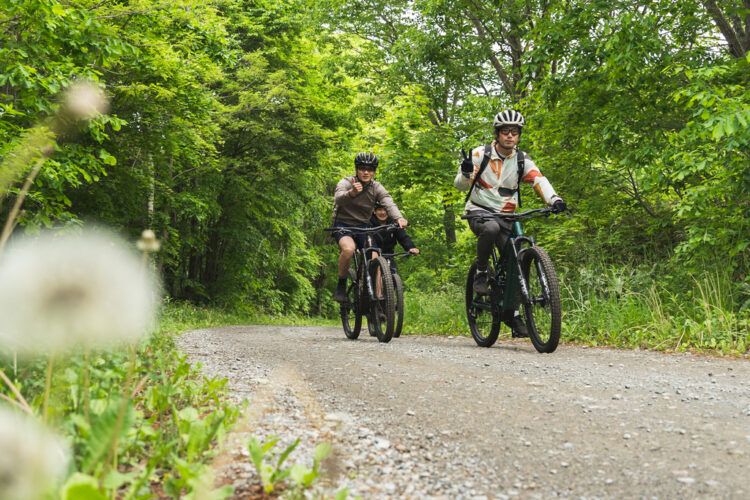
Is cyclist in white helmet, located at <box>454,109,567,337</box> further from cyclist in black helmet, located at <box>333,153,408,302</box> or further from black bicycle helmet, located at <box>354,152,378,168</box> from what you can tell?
black bicycle helmet, located at <box>354,152,378,168</box>

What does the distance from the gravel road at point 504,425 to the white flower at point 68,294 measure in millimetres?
737

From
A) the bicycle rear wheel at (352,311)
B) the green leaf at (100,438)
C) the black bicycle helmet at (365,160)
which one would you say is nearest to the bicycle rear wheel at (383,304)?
the bicycle rear wheel at (352,311)

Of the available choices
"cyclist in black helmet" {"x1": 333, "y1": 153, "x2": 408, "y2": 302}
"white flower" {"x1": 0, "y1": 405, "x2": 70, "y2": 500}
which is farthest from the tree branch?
"white flower" {"x1": 0, "y1": 405, "x2": 70, "y2": 500}

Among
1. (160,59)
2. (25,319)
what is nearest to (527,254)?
(25,319)

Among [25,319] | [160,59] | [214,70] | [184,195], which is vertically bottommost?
[25,319]

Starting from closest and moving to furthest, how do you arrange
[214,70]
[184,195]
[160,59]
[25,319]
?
[25,319], [160,59], [214,70], [184,195]

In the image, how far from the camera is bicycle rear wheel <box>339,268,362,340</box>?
24.1ft

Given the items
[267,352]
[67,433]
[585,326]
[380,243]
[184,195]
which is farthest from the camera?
[184,195]

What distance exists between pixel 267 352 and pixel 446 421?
2.94 meters

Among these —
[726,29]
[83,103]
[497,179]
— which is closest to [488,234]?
[497,179]

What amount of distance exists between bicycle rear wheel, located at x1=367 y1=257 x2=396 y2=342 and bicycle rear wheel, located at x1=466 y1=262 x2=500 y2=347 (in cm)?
89

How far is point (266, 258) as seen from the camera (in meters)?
18.2

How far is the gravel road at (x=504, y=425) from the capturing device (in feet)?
5.78

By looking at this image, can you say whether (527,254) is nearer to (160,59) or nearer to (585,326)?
(585,326)
